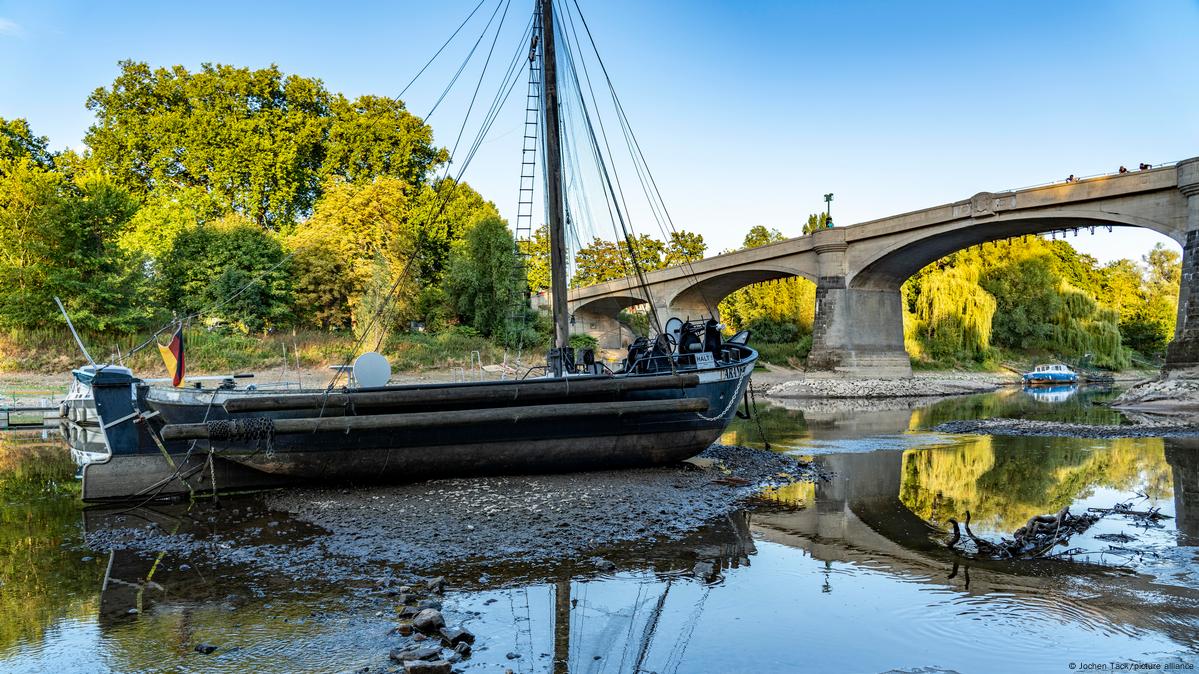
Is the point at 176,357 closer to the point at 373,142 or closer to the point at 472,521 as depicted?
the point at 472,521

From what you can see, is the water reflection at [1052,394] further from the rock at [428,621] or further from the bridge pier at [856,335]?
the rock at [428,621]

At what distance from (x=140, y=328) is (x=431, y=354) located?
554 inches

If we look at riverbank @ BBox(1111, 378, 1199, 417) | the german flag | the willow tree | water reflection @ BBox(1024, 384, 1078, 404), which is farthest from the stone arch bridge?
the german flag

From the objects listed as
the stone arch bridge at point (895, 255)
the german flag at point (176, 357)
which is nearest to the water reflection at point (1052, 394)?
the stone arch bridge at point (895, 255)

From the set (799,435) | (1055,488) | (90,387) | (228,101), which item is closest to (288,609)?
(90,387)

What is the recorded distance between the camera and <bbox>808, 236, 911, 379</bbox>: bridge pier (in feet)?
146

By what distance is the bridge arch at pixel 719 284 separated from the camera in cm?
4862

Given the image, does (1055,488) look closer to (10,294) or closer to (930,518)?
(930,518)

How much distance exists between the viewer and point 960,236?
38938 mm

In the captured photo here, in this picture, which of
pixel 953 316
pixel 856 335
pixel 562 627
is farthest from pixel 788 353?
pixel 562 627

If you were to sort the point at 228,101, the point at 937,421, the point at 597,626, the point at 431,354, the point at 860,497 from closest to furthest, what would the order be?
the point at 597,626, the point at 860,497, the point at 937,421, the point at 431,354, the point at 228,101

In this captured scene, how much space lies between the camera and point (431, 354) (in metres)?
39.2

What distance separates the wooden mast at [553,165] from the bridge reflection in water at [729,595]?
7.06m

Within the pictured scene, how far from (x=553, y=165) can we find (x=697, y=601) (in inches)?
441
